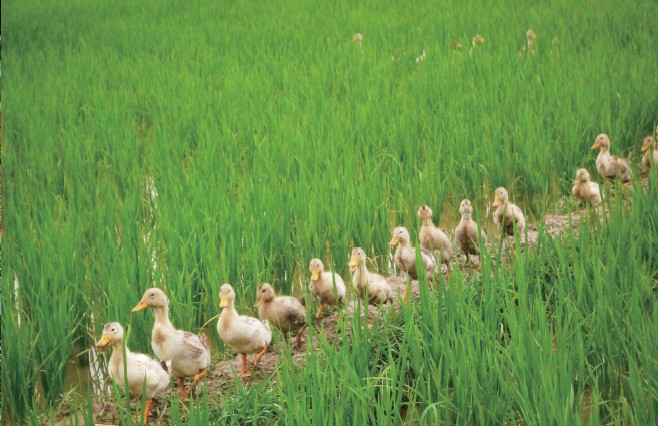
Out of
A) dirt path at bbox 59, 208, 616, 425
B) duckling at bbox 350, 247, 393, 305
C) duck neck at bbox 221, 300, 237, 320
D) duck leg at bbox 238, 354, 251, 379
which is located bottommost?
dirt path at bbox 59, 208, 616, 425

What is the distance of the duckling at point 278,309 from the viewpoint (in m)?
3.33

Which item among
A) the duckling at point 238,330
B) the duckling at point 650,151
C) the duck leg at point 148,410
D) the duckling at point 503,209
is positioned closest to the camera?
the duck leg at point 148,410

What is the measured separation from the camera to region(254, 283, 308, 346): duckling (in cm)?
333

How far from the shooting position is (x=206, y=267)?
12.3 ft

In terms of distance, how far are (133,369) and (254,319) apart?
22.0 inches

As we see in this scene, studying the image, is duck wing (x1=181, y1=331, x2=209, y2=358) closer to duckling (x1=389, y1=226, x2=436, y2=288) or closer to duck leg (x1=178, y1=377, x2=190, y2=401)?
duck leg (x1=178, y1=377, x2=190, y2=401)

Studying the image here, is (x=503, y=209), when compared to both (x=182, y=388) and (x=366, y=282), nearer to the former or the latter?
(x=366, y=282)

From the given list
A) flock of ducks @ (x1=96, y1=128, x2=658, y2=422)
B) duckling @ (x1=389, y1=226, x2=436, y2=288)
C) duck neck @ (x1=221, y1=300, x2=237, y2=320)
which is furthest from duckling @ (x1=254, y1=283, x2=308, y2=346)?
duckling @ (x1=389, y1=226, x2=436, y2=288)

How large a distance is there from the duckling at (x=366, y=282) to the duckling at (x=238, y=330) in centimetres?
58

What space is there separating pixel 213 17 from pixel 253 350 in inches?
399

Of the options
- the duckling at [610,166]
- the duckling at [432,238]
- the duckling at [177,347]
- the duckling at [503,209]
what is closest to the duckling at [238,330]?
the duckling at [177,347]

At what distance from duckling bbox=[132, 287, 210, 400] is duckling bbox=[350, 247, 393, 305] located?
834 millimetres

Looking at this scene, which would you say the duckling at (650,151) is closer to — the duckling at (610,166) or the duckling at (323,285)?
the duckling at (610,166)

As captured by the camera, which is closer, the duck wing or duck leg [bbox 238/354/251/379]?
the duck wing
